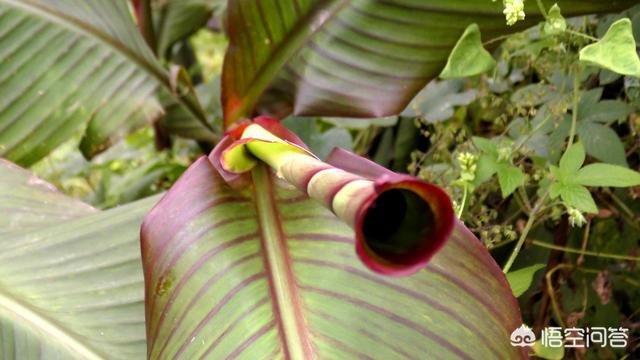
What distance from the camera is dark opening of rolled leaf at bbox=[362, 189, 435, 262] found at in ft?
1.83

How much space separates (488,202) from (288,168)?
1.62 feet

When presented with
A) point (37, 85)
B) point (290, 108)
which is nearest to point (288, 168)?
point (290, 108)

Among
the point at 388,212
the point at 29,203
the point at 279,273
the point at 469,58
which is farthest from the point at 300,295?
the point at 29,203

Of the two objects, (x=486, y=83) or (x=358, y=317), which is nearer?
(x=358, y=317)

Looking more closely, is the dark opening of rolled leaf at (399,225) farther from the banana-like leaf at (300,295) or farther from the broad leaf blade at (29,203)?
the broad leaf blade at (29,203)

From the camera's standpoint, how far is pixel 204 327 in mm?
728

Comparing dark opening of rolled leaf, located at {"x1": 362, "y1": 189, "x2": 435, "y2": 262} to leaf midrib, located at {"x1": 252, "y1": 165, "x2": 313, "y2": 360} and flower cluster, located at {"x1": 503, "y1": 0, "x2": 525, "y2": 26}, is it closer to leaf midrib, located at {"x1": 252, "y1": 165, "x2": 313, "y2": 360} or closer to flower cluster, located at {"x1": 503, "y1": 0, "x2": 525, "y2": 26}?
leaf midrib, located at {"x1": 252, "y1": 165, "x2": 313, "y2": 360}

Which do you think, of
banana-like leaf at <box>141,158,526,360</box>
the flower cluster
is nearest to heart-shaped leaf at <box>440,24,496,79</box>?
the flower cluster

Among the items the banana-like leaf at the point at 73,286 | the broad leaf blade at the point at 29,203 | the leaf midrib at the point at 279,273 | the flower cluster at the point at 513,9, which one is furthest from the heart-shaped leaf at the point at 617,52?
the broad leaf blade at the point at 29,203

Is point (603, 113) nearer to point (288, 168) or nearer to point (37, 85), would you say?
point (288, 168)

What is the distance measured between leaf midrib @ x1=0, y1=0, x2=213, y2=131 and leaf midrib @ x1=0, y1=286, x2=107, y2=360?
1.47ft

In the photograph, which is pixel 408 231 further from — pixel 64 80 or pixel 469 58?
pixel 64 80

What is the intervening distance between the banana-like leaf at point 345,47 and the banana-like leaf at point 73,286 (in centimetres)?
26

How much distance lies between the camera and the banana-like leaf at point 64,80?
→ 116 cm
